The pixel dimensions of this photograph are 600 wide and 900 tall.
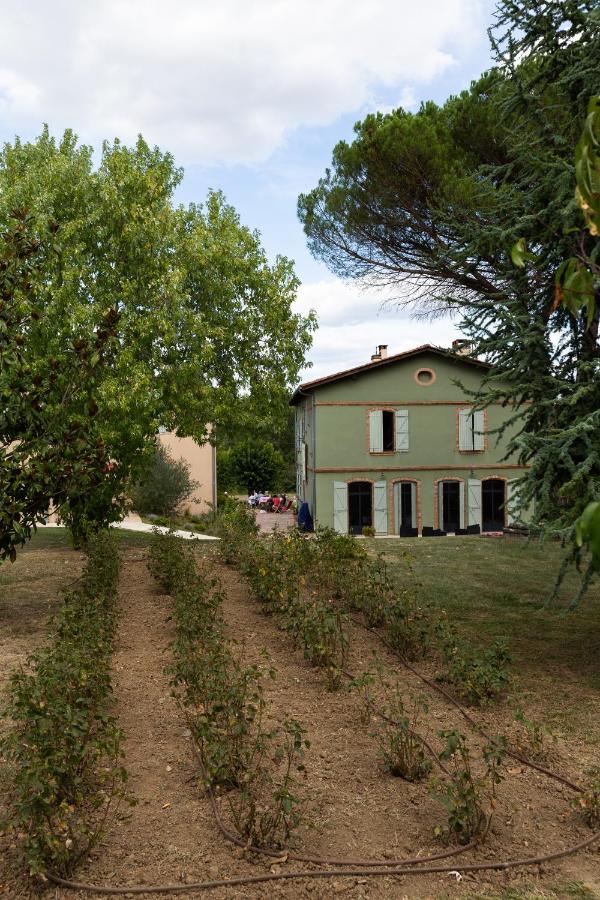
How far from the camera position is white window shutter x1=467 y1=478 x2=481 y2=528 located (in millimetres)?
28516

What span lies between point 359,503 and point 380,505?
803 millimetres

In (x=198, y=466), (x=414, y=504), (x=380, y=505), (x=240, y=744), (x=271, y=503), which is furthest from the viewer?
(x=271, y=503)

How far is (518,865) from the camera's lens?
12.6 ft

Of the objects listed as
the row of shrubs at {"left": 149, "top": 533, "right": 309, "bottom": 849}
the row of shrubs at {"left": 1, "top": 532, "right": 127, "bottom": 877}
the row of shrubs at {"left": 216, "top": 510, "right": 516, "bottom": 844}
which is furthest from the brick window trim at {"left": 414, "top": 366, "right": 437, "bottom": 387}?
the row of shrubs at {"left": 1, "top": 532, "right": 127, "bottom": 877}

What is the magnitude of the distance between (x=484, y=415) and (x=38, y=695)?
25.2 m

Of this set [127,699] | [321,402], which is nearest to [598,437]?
[127,699]

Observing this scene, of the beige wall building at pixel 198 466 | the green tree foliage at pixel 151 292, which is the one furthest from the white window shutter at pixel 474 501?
the green tree foliage at pixel 151 292

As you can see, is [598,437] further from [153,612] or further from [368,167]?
[368,167]

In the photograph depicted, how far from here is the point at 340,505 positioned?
28.0 m

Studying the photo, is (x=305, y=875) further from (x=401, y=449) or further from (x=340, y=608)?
(x=401, y=449)

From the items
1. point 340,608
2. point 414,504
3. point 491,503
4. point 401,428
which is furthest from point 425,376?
point 340,608

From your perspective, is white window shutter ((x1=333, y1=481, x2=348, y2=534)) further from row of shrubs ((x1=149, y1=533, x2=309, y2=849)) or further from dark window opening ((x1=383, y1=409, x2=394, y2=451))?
row of shrubs ((x1=149, y1=533, x2=309, y2=849))

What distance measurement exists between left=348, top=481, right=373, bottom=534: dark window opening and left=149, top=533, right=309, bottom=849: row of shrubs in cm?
2154

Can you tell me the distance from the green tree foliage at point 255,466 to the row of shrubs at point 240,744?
3853cm
